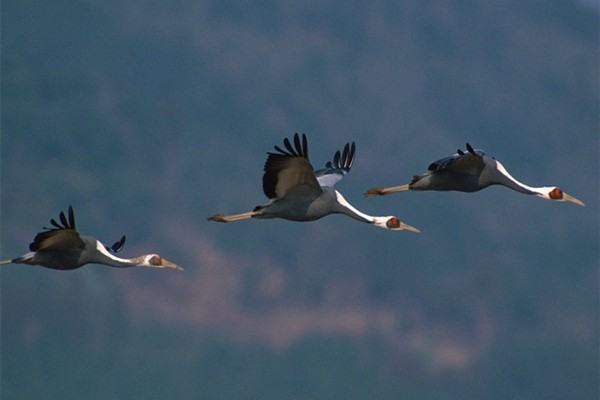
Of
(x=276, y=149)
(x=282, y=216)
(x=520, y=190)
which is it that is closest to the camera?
(x=276, y=149)

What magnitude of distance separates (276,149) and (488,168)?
20.8 ft

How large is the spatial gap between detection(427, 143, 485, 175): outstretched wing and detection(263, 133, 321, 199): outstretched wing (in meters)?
3.34

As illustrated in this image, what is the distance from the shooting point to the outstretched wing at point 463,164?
30172 millimetres

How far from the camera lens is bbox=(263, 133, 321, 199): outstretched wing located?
26906 millimetres

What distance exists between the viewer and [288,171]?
27844mm

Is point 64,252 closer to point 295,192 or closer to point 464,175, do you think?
point 295,192

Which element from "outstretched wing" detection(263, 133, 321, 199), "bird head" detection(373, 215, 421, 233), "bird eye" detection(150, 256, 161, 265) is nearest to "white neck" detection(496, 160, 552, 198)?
"bird head" detection(373, 215, 421, 233)

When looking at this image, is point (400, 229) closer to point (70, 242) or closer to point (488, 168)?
point (488, 168)

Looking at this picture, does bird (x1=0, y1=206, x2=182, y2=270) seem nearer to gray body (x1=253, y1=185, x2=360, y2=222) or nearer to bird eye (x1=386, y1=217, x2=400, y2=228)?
gray body (x1=253, y1=185, x2=360, y2=222)

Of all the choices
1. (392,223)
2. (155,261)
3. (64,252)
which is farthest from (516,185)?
(64,252)

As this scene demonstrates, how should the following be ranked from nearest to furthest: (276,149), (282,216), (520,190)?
(276,149)
(282,216)
(520,190)

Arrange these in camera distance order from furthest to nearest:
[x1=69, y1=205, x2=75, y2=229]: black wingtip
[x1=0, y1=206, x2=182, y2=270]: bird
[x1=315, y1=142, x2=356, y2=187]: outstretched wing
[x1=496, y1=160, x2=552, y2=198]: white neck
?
[x1=315, y1=142, x2=356, y2=187]: outstretched wing → [x1=496, y1=160, x2=552, y2=198]: white neck → [x1=0, y1=206, x2=182, y2=270]: bird → [x1=69, y1=205, x2=75, y2=229]: black wingtip

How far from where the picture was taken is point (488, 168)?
30.6 metres

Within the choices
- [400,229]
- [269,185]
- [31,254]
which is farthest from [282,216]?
[31,254]
